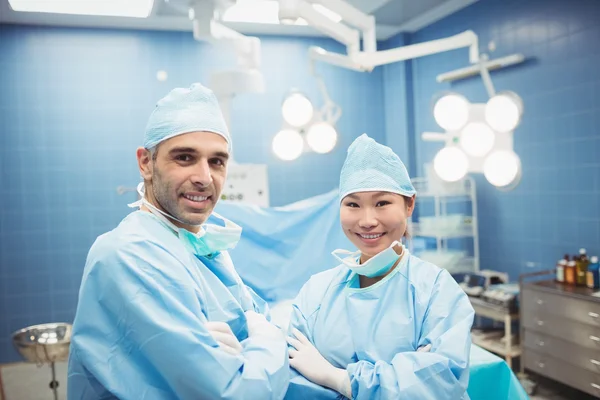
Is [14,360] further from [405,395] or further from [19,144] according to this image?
[405,395]

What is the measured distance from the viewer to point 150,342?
1.06 m

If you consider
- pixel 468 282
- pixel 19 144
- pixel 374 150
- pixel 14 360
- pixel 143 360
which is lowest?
pixel 14 360

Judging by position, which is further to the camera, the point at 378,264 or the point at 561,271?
the point at 561,271

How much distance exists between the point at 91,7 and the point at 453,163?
350cm

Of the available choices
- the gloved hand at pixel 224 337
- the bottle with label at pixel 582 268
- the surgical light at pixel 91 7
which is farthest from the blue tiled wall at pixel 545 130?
the gloved hand at pixel 224 337

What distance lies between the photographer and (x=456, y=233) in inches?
168

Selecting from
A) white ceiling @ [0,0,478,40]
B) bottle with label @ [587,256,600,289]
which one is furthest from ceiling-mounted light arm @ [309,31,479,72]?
white ceiling @ [0,0,478,40]

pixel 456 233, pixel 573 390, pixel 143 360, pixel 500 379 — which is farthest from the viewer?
pixel 456 233

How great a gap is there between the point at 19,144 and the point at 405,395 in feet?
14.3

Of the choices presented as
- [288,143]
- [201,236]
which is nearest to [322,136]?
[288,143]

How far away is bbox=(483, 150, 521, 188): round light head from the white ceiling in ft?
9.03

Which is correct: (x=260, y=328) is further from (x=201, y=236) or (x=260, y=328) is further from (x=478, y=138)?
(x=478, y=138)

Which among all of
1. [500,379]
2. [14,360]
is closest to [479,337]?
[500,379]

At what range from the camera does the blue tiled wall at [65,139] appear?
4.51 metres
